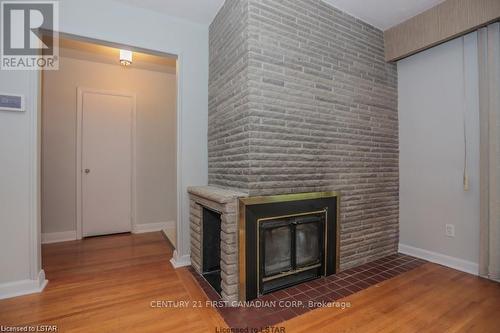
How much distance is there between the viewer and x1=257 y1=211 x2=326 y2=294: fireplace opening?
2.05 meters

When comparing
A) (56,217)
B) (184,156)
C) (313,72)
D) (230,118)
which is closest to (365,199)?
(313,72)

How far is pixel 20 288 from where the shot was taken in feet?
6.56

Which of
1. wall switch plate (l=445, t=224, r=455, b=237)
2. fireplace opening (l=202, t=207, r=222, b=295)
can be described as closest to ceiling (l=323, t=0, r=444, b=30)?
wall switch plate (l=445, t=224, r=455, b=237)

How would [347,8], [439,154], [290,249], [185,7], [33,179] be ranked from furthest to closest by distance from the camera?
[439,154]
[347,8]
[185,7]
[290,249]
[33,179]

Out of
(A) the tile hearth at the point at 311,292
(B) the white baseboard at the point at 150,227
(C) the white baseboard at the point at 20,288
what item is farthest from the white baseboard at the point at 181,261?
(B) the white baseboard at the point at 150,227

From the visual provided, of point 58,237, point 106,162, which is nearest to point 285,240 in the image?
point 106,162

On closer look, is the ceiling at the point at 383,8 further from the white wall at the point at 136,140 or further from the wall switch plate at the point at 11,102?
the wall switch plate at the point at 11,102

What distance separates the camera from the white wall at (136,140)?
11.1 ft

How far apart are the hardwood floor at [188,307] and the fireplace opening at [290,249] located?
423 mm

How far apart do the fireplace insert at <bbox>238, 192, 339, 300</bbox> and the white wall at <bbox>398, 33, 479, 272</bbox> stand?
119cm

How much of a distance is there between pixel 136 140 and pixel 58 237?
1.74 meters

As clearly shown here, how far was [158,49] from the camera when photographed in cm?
252

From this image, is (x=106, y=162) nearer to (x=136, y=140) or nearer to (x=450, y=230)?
(x=136, y=140)
